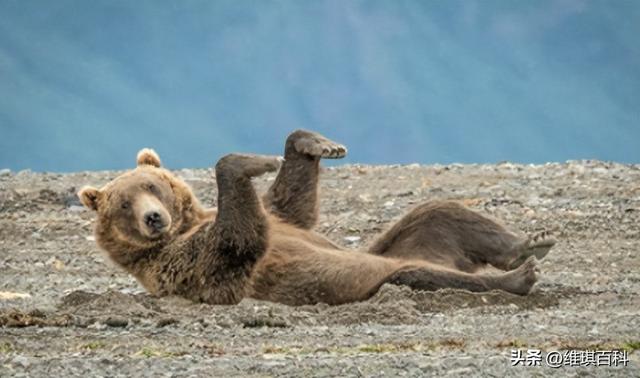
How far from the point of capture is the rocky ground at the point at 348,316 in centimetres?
688

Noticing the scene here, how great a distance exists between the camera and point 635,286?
10664mm

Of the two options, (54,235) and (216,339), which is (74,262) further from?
(216,339)

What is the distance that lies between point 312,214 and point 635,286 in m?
2.54

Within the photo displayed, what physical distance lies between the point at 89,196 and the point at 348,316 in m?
2.59

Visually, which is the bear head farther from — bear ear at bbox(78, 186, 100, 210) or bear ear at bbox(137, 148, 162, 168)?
bear ear at bbox(137, 148, 162, 168)

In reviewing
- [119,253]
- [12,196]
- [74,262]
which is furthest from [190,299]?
[12,196]

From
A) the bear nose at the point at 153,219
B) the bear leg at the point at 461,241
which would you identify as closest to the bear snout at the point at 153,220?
the bear nose at the point at 153,219

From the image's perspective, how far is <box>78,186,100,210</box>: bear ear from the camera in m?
10.4

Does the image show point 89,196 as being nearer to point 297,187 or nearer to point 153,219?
point 153,219

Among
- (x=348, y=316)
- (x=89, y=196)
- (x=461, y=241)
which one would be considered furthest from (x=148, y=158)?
(x=348, y=316)

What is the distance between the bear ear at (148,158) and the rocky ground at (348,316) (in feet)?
3.53

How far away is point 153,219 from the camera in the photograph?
10.0 meters

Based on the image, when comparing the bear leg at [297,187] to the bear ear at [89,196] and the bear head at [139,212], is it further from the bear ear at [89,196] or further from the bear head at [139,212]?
the bear ear at [89,196]

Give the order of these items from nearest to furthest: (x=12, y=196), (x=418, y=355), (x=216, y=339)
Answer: (x=418, y=355) → (x=216, y=339) → (x=12, y=196)
